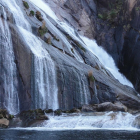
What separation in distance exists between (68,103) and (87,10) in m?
27.7

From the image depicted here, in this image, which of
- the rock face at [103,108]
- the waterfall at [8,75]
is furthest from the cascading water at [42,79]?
the rock face at [103,108]

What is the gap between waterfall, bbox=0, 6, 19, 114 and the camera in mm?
21984

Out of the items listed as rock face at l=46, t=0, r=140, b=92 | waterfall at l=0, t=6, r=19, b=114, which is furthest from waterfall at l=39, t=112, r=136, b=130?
rock face at l=46, t=0, r=140, b=92

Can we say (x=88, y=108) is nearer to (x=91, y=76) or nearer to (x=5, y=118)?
(x=91, y=76)

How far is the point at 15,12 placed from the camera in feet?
92.3

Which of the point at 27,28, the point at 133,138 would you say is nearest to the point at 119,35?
the point at 27,28

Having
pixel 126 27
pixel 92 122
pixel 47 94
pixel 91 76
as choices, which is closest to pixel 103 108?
pixel 91 76

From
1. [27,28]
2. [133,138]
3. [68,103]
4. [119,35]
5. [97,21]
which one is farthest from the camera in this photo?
[97,21]

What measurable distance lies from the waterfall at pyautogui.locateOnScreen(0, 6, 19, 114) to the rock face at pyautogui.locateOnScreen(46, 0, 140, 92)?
21.0 meters

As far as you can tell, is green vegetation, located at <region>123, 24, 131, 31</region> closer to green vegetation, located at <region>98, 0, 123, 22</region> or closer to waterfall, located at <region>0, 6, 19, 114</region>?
green vegetation, located at <region>98, 0, 123, 22</region>

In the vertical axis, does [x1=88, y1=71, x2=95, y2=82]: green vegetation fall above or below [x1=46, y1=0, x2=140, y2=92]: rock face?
below

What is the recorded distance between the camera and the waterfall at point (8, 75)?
21984 millimetres

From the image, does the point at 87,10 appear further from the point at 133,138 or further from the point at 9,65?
the point at 133,138

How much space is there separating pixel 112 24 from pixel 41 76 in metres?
26.8
